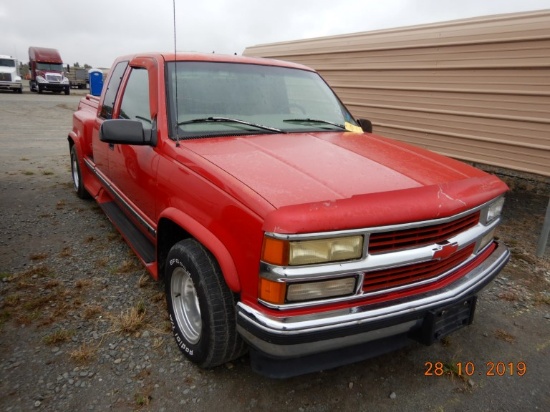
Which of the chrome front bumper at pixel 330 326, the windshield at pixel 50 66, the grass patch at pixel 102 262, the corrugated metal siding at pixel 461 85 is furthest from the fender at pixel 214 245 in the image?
the windshield at pixel 50 66

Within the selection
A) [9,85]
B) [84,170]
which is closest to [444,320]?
[84,170]

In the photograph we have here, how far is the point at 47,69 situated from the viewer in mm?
27516

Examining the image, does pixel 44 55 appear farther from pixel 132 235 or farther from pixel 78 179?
pixel 132 235

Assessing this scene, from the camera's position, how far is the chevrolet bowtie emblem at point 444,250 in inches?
74.4

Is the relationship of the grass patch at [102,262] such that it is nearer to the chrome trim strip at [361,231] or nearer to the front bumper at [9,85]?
the chrome trim strip at [361,231]

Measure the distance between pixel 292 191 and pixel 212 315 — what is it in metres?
0.77

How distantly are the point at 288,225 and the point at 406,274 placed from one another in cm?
71

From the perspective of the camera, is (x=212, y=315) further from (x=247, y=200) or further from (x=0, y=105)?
(x=0, y=105)

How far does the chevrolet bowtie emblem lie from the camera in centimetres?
189

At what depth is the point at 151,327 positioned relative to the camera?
8.87 ft

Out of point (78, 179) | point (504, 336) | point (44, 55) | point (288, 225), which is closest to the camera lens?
point (288, 225)

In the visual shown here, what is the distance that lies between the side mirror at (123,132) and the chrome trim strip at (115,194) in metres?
0.63

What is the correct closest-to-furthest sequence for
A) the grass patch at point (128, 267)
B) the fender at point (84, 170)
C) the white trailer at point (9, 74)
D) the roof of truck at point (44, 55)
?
the grass patch at point (128, 267) < the fender at point (84, 170) < the white trailer at point (9, 74) < the roof of truck at point (44, 55)

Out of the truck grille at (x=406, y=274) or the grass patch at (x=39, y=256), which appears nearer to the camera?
the truck grille at (x=406, y=274)
